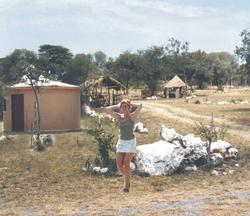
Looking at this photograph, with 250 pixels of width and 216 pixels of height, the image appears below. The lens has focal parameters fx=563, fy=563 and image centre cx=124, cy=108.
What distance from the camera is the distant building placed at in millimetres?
26203

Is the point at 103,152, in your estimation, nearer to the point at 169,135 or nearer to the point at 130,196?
the point at 169,135

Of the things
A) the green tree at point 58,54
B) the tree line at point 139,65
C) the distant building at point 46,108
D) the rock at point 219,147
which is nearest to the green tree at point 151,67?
the tree line at point 139,65

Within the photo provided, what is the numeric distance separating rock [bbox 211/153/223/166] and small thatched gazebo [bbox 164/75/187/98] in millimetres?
43139

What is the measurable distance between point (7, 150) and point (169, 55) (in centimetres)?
5973

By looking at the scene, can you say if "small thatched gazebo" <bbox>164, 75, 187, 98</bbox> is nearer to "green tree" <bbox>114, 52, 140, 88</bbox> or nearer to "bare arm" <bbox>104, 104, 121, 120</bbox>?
"green tree" <bbox>114, 52, 140, 88</bbox>

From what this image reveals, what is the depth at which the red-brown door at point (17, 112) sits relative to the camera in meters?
26.6

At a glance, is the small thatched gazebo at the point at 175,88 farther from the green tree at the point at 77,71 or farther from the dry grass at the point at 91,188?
the dry grass at the point at 91,188

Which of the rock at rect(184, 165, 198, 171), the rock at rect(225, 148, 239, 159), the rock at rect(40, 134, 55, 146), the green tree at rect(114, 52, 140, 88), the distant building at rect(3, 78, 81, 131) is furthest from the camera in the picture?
the green tree at rect(114, 52, 140, 88)

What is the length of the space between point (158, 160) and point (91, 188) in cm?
255

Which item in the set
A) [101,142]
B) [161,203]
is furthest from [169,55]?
[161,203]

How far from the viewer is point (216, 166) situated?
16766mm

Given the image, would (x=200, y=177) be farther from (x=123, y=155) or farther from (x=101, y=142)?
(x=123, y=155)

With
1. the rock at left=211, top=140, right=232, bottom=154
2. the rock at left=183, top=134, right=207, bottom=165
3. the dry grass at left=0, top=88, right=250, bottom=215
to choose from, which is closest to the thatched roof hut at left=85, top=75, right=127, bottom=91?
the dry grass at left=0, top=88, right=250, bottom=215

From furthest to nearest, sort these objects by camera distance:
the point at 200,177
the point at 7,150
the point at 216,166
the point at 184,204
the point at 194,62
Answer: the point at 194,62 < the point at 7,150 < the point at 216,166 < the point at 200,177 < the point at 184,204
